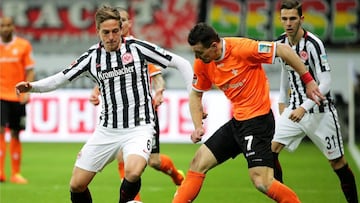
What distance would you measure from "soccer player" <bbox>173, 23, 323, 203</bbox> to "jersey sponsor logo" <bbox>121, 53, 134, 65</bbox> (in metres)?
0.57

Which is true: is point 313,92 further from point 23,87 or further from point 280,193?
point 23,87

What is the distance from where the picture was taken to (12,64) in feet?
40.3

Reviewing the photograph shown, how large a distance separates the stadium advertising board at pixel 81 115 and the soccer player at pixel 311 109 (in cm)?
769

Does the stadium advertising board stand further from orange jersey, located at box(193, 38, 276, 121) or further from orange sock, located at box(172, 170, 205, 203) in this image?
orange sock, located at box(172, 170, 205, 203)

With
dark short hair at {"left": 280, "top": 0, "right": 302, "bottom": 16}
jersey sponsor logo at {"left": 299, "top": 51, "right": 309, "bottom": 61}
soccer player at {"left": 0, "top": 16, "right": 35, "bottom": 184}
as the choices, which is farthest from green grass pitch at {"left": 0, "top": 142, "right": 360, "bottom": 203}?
dark short hair at {"left": 280, "top": 0, "right": 302, "bottom": 16}

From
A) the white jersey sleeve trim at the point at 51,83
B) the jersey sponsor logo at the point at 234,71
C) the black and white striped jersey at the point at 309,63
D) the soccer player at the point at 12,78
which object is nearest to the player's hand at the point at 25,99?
the soccer player at the point at 12,78

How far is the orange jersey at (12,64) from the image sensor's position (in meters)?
12.2

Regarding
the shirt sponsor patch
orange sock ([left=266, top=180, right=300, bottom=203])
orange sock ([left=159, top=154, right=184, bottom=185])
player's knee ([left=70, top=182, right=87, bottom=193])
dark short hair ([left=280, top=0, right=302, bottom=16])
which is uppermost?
dark short hair ([left=280, top=0, right=302, bottom=16])

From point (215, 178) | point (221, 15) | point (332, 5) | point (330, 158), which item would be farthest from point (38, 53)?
point (330, 158)

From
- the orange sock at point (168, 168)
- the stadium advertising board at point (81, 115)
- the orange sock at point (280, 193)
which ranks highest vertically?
the orange sock at point (280, 193)

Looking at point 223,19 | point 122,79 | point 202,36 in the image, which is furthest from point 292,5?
point 223,19

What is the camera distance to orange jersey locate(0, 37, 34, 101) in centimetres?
1221

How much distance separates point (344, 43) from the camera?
19391 millimetres

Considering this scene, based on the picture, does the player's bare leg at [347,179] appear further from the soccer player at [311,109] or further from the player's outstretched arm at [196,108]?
the player's outstretched arm at [196,108]
